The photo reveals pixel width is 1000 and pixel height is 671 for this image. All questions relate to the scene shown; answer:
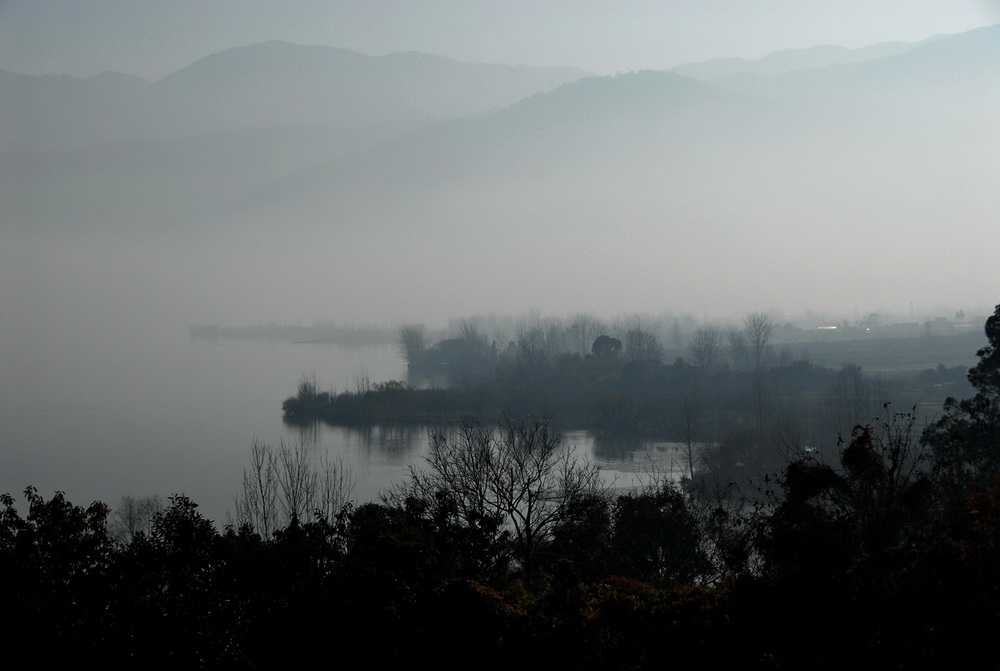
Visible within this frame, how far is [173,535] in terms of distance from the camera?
544cm

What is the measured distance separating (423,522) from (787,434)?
2407 centimetres

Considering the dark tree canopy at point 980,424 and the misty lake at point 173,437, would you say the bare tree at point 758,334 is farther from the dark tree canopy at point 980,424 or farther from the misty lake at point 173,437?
the dark tree canopy at point 980,424

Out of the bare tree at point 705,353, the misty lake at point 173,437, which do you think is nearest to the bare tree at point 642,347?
the bare tree at point 705,353

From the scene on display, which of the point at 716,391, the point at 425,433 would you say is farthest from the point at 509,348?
the point at 425,433

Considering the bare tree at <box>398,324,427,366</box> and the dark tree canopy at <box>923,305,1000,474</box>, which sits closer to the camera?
the dark tree canopy at <box>923,305,1000,474</box>

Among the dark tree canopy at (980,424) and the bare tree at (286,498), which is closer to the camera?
the dark tree canopy at (980,424)

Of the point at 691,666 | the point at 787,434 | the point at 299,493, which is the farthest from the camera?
the point at 787,434

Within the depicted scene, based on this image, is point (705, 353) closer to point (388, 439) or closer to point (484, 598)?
point (388, 439)

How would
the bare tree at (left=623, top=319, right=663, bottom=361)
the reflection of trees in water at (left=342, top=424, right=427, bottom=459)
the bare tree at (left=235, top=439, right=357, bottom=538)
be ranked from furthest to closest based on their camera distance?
the bare tree at (left=623, top=319, right=663, bottom=361)
the reflection of trees in water at (left=342, top=424, right=427, bottom=459)
the bare tree at (left=235, top=439, right=357, bottom=538)

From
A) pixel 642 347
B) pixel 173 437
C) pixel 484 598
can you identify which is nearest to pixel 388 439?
pixel 173 437

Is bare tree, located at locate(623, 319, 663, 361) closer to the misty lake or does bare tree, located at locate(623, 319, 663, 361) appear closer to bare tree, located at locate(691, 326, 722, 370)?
bare tree, located at locate(691, 326, 722, 370)

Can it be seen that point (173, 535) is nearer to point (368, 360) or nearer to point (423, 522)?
point (423, 522)

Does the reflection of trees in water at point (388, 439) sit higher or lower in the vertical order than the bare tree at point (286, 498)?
lower

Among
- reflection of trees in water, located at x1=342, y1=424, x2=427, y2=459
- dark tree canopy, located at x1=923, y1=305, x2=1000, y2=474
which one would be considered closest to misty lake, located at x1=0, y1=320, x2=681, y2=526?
reflection of trees in water, located at x1=342, y1=424, x2=427, y2=459
